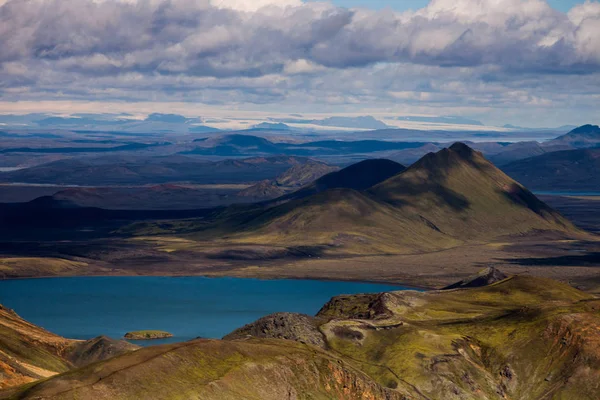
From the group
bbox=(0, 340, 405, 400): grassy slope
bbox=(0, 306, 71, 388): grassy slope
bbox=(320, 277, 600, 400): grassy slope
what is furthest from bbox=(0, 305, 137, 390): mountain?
bbox=(320, 277, 600, 400): grassy slope

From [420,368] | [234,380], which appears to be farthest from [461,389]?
[234,380]

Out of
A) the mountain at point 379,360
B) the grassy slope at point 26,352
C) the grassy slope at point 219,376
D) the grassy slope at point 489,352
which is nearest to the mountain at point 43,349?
the grassy slope at point 26,352

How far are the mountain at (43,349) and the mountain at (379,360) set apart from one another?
31094 millimetres

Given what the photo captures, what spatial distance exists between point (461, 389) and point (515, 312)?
119 ft

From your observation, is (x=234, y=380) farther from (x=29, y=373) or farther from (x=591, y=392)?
(x=591, y=392)

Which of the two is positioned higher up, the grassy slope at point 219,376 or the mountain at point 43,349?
the grassy slope at point 219,376

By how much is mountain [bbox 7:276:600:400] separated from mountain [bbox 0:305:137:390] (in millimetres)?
31094

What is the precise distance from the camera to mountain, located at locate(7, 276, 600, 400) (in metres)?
115

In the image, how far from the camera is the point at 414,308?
7707 inches

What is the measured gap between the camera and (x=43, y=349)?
582 feet

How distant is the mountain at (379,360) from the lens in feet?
378

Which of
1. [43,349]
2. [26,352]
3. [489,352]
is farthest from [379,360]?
[43,349]

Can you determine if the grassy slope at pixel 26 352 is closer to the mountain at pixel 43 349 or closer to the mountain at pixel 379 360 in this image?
the mountain at pixel 43 349

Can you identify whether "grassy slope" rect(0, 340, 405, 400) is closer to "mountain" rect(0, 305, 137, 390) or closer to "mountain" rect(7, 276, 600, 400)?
"mountain" rect(7, 276, 600, 400)
